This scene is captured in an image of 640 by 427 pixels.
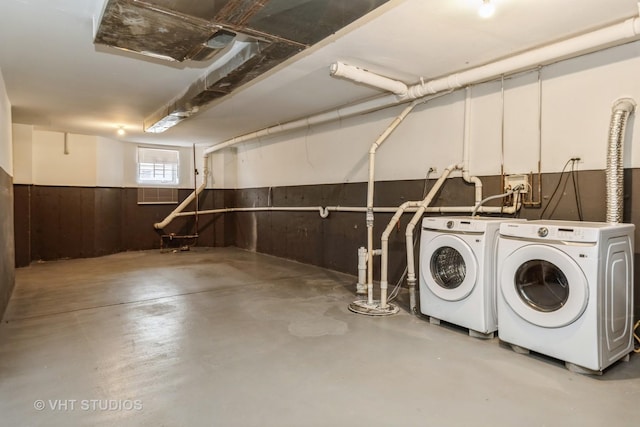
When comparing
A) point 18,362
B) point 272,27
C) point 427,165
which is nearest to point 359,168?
point 427,165

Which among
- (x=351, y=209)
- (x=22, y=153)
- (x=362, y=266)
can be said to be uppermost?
(x=22, y=153)

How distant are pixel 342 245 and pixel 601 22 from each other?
3780 mm

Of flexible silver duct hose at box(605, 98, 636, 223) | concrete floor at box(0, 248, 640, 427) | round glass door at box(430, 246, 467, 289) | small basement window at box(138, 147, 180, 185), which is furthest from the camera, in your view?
small basement window at box(138, 147, 180, 185)

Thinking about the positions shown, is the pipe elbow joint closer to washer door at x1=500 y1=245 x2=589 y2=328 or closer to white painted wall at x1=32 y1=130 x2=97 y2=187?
washer door at x1=500 y1=245 x2=589 y2=328

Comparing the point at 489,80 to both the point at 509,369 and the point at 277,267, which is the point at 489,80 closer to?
the point at 509,369

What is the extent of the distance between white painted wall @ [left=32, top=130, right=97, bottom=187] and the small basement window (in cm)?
100

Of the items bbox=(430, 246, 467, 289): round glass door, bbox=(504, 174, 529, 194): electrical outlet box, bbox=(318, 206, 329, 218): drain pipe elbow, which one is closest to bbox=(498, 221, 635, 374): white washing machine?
bbox=(430, 246, 467, 289): round glass door

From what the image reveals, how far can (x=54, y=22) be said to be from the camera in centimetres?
263

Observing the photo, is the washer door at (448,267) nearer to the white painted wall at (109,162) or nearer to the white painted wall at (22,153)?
the white painted wall at (22,153)

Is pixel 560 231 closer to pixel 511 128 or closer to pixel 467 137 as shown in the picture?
pixel 511 128

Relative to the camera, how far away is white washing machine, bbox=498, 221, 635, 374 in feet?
7.32

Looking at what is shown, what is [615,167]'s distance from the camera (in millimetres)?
2592

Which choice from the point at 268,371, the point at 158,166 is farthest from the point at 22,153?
the point at 268,371

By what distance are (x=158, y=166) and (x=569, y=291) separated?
8.05 m
